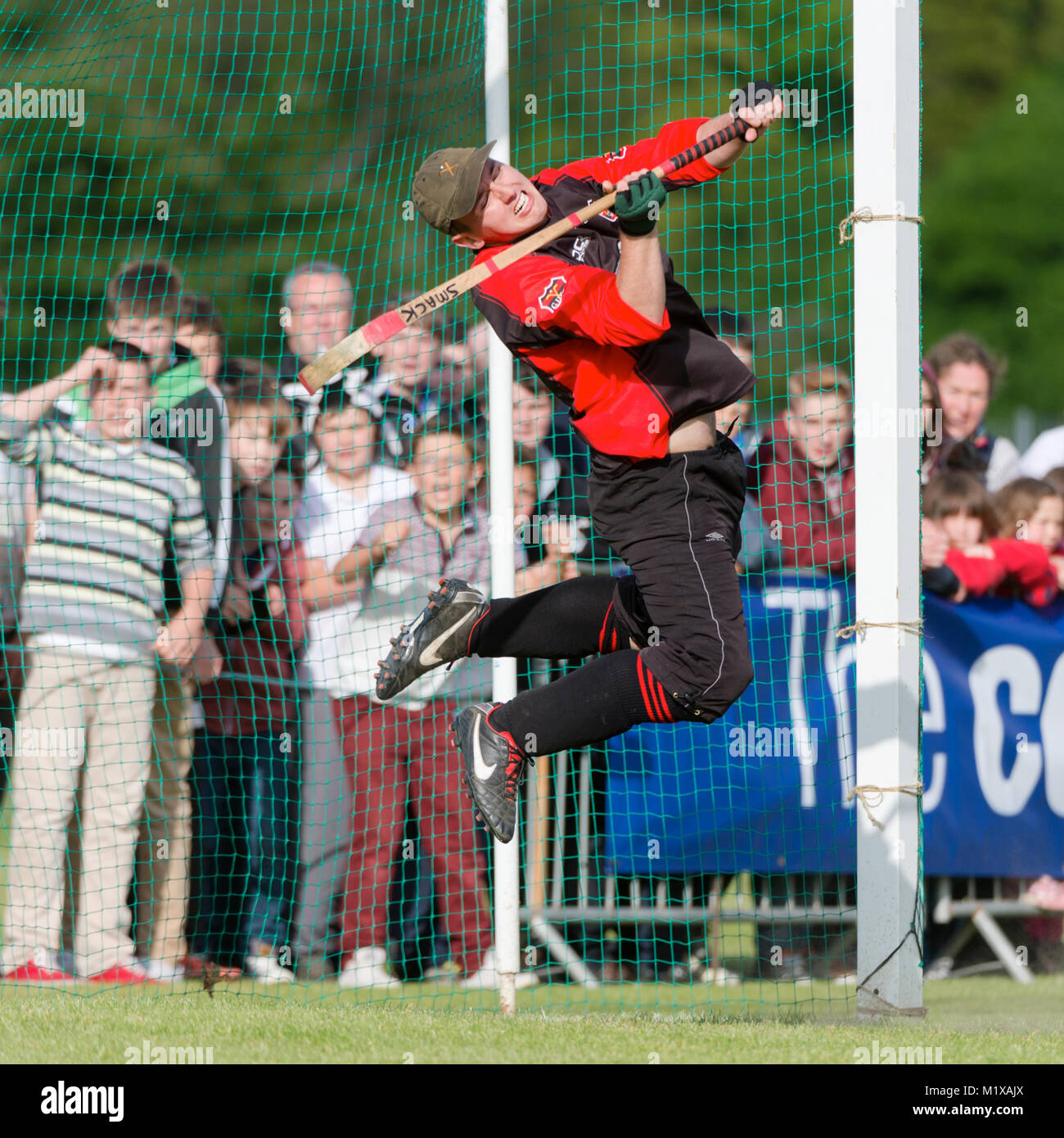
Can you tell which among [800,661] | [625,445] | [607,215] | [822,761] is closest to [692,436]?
[625,445]

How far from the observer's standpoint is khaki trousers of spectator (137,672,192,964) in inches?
250

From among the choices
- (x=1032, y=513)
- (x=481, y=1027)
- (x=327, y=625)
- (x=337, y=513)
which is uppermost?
(x=1032, y=513)

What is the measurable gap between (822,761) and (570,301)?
2883 mm

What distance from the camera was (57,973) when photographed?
5.90m

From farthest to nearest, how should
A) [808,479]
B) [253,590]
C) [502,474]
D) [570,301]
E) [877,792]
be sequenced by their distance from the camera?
[253,590], [808,479], [502,474], [877,792], [570,301]

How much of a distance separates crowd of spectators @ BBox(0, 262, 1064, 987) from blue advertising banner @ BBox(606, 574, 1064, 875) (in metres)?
0.27

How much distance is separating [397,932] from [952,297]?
75.0 ft

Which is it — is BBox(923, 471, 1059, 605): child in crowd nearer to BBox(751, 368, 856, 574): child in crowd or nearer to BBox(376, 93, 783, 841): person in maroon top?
BBox(751, 368, 856, 574): child in crowd

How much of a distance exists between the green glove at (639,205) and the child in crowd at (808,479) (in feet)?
7.87

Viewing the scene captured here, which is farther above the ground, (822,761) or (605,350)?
(605,350)

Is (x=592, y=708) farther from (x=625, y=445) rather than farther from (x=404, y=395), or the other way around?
(x=404, y=395)

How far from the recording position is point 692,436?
14.3ft

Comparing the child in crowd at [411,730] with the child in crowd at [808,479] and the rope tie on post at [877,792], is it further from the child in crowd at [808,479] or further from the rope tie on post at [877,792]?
the rope tie on post at [877,792]

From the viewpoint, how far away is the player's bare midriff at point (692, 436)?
14.3 ft
